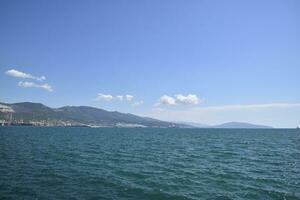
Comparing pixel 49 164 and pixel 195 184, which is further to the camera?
pixel 49 164

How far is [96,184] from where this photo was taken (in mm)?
30891

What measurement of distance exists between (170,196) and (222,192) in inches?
229

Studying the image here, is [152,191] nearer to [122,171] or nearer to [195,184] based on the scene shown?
[195,184]

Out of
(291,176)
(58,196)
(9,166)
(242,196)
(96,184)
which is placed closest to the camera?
(58,196)

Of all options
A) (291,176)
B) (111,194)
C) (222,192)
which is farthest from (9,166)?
(291,176)

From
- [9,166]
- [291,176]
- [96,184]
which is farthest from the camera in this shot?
[9,166]

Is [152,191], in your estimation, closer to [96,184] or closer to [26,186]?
[96,184]

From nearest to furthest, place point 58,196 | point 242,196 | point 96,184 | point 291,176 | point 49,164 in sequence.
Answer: point 58,196
point 242,196
point 96,184
point 291,176
point 49,164

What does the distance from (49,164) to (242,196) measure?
29507 mm

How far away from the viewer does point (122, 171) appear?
39.1 meters

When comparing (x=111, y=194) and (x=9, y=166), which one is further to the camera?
(x=9, y=166)

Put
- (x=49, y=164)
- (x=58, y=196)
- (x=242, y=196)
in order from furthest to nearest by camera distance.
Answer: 1. (x=49, y=164)
2. (x=242, y=196)
3. (x=58, y=196)

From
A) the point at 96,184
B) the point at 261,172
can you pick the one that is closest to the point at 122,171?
the point at 96,184

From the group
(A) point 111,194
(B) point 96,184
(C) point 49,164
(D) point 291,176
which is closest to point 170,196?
(A) point 111,194
